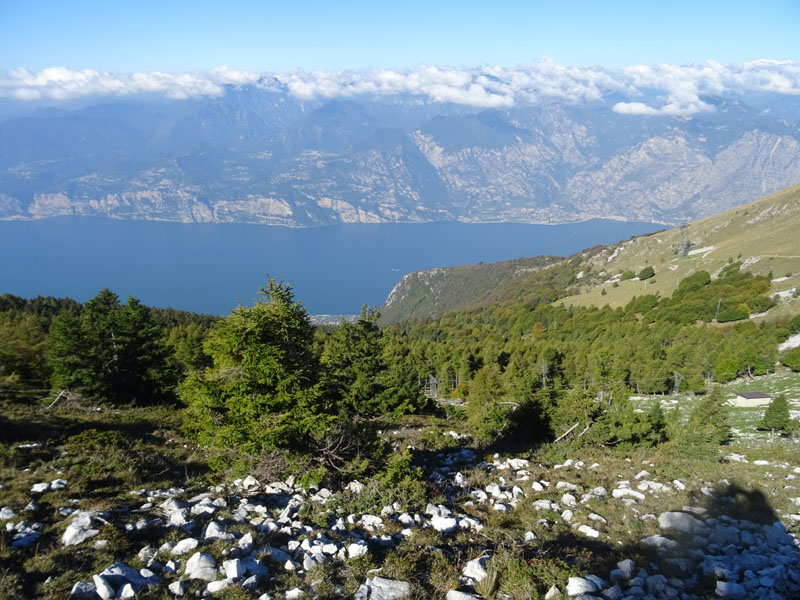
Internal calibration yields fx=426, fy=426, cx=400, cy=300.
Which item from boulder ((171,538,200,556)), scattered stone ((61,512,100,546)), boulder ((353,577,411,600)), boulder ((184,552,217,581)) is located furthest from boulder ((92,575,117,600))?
boulder ((353,577,411,600))

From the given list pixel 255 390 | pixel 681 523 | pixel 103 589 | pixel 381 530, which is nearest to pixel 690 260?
pixel 681 523

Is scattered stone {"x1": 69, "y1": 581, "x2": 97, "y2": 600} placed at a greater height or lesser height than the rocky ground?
greater

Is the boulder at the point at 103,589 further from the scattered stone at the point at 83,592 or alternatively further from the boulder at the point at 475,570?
the boulder at the point at 475,570

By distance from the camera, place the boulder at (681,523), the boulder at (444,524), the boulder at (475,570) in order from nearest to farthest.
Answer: the boulder at (475,570), the boulder at (444,524), the boulder at (681,523)

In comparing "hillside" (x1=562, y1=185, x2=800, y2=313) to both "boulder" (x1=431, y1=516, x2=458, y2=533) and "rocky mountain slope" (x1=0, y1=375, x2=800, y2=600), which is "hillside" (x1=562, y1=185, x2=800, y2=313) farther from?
"boulder" (x1=431, y1=516, x2=458, y2=533)

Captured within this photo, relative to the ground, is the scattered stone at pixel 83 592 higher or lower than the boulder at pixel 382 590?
higher

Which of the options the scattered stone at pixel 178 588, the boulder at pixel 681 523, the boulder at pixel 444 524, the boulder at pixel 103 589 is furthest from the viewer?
the boulder at pixel 681 523

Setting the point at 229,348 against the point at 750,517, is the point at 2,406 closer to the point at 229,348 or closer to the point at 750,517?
the point at 229,348

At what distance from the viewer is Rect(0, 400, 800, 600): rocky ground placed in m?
6.63

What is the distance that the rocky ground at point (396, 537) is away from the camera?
6.63 m

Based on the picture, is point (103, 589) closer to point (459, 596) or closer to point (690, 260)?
point (459, 596)

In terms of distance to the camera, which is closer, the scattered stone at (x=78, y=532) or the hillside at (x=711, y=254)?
the scattered stone at (x=78, y=532)

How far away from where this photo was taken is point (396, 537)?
854 centimetres

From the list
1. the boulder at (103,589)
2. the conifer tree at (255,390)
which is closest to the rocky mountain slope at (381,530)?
the boulder at (103,589)
